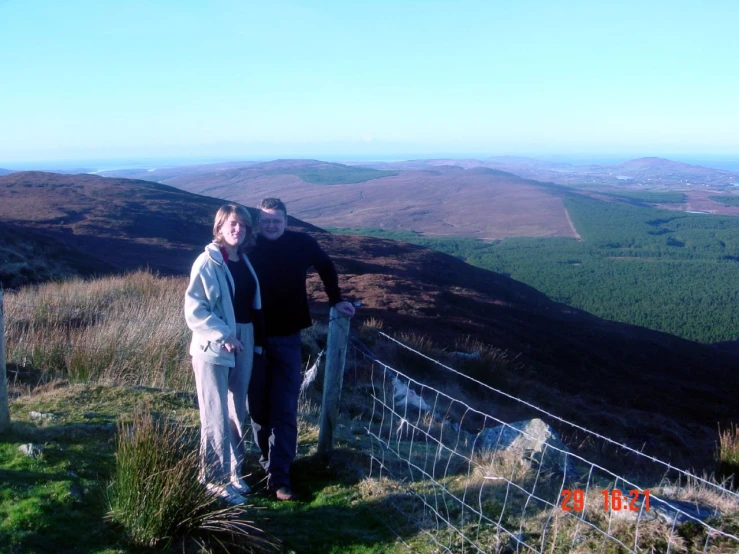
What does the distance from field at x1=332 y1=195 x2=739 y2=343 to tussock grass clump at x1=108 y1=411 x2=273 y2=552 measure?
37.8 meters

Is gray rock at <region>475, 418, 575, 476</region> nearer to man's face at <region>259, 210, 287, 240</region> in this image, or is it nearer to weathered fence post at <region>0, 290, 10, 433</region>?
man's face at <region>259, 210, 287, 240</region>

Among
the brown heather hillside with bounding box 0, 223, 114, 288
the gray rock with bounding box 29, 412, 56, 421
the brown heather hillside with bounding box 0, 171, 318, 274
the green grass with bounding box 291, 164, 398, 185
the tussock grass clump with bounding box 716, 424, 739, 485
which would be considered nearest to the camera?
the gray rock with bounding box 29, 412, 56, 421

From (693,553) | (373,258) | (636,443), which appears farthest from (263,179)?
(693,553)

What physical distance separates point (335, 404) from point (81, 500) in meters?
1.60

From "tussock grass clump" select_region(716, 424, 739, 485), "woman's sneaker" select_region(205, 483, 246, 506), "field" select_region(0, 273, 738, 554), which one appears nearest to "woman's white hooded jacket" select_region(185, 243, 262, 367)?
"field" select_region(0, 273, 738, 554)

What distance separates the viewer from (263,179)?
87.6 meters

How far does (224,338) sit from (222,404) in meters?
0.43

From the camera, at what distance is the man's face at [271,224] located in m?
3.63

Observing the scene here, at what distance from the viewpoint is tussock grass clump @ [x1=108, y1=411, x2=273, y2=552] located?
2.88 metres

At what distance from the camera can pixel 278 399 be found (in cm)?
379

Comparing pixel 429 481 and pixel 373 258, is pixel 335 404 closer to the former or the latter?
pixel 429 481

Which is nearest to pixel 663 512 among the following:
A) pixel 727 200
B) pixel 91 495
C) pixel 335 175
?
pixel 91 495

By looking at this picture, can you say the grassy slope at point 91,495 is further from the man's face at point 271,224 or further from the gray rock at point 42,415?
the man's face at point 271,224

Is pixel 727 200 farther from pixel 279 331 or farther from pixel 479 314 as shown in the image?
pixel 279 331
